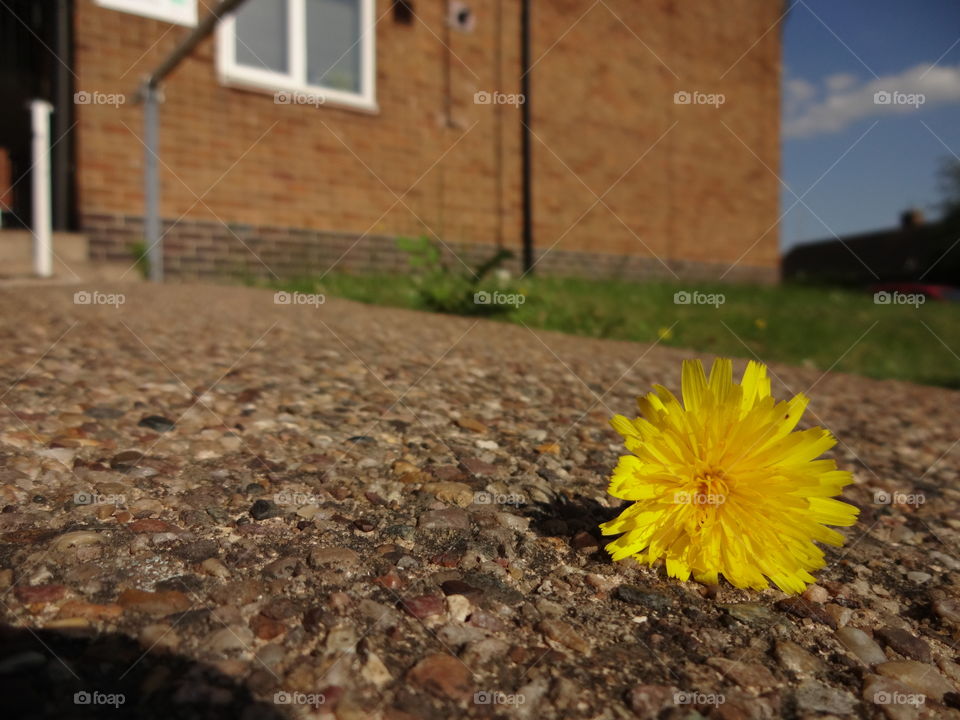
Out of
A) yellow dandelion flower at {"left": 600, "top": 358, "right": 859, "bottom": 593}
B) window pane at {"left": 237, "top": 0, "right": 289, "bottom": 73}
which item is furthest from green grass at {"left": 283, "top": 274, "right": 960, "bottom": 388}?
yellow dandelion flower at {"left": 600, "top": 358, "right": 859, "bottom": 593}

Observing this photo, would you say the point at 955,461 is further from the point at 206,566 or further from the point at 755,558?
the point at 206,566

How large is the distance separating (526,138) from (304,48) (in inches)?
127

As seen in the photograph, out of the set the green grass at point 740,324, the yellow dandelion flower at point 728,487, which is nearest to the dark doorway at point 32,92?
the green grass at point 740,324

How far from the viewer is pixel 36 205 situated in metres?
6.03

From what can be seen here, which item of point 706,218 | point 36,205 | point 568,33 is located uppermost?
point 568,33

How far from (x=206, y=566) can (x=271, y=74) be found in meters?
7.60

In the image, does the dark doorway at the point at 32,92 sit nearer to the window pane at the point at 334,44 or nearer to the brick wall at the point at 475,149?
the brick wall at the point at 475,149

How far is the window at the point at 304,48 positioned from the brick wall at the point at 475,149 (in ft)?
0.55

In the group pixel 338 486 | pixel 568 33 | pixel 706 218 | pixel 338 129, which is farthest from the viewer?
pixel 706 218

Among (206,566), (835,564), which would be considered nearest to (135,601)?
(206,566)

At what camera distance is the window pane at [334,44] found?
8.32 m

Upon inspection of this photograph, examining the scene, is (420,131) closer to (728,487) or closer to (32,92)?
(32,92)

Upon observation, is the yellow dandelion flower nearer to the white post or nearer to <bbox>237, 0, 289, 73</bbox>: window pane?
the white post

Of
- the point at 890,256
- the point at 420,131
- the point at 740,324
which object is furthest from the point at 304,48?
the point at 890,256
